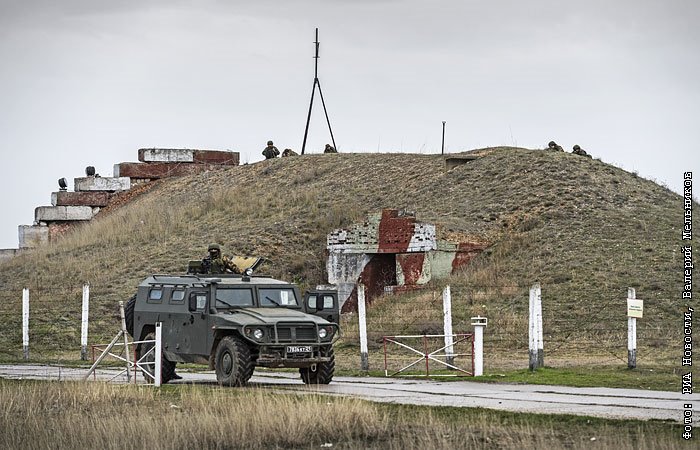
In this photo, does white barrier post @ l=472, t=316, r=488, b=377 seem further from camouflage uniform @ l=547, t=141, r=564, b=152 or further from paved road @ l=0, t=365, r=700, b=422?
camouflage uniform @ l=547, t=141, r=564, b=152

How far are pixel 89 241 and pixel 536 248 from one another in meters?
19.6

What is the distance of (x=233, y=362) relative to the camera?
2208 cm

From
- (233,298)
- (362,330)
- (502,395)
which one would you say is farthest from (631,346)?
(233,298)

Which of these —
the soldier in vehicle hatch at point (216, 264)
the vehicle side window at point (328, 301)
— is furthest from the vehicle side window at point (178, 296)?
the soldier in vehicle hatch at point (216, 264)

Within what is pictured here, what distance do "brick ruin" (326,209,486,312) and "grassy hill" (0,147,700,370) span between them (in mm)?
885

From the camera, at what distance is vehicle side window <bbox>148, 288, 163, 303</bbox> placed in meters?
25.0

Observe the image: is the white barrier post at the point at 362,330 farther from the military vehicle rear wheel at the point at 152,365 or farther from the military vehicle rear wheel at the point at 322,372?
the military vehicle rear wheel at the point at 152,365

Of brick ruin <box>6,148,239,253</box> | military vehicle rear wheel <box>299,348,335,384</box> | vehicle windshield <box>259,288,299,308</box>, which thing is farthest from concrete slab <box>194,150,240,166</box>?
military vehicle rear wheel <box>299,348,335,384</box>

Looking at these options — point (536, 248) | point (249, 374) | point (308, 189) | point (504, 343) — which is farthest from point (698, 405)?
point (308, 189)

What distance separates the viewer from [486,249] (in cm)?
3953

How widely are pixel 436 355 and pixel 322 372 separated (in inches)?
262

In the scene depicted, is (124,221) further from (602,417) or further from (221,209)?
(602,417)

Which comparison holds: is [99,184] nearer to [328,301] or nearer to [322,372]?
[328,301]

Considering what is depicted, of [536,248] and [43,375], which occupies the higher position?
[536,248]
